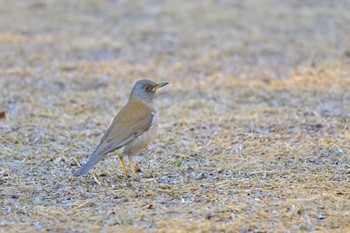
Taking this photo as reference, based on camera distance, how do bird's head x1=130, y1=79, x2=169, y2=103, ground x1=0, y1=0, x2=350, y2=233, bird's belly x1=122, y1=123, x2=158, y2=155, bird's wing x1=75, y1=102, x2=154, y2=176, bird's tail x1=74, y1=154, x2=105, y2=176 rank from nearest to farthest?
1. ground x1=0, y1=0, x2=350, y2=233
2. bird's tail x1=74, y1=154, x2=105, y2=176
3. bird's wing x1=75, y1=102, x2=154, y2=176
4. bird's belly x1=122, y1=123, x2=158, y2=155
5. bird's head x1=130, y1=79, x2=169, y2=103

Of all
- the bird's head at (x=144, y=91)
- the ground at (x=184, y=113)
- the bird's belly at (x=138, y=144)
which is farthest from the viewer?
the bird's head at (x=144, y=91)

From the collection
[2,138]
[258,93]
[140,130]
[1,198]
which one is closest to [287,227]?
[140,130]

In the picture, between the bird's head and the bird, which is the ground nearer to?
the bird

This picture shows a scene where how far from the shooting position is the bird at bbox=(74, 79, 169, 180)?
6562 mm

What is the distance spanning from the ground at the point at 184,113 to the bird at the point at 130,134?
25 cm

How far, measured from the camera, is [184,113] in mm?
9273

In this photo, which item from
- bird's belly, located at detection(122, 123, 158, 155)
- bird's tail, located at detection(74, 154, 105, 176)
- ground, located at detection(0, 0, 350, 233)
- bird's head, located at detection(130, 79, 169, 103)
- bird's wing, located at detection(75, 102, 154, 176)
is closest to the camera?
ground, located at detection(0, 0, 350, 233)

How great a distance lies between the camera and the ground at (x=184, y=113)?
5.81 m

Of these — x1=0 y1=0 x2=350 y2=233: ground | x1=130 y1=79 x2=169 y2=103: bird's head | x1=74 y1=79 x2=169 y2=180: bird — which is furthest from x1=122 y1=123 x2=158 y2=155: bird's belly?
x1=130 y1=79 x2=169 y2=103: bird's head

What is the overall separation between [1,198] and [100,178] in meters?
0.97

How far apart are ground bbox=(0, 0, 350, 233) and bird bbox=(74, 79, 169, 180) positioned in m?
0.25

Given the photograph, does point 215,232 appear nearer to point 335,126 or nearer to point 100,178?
point 100,178

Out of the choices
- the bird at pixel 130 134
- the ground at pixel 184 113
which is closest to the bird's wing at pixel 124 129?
the bird at pixel 130 134

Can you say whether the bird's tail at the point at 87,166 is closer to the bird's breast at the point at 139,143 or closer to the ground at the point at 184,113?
the ground at the point at 184,113
